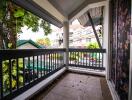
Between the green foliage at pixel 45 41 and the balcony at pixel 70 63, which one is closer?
the balcony at pixel 70 63

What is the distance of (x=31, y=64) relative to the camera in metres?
2.72

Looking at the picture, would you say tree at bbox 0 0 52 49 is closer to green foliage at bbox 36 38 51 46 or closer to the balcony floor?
the balcony floor

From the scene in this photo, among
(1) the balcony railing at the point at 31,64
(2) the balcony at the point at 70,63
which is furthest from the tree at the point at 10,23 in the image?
(1) the balcony railing at the point at 31,64

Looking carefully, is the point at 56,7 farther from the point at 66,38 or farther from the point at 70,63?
the point at 70,63

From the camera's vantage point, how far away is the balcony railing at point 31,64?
1843 mm

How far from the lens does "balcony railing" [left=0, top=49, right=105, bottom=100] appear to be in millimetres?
1843

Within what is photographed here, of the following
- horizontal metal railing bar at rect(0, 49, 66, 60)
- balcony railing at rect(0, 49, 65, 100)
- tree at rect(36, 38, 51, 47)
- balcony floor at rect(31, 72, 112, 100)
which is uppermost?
tree at rect(36, 38, 51, 47)

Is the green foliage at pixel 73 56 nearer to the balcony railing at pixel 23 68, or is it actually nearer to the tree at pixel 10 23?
the balcony railing at pixel 23 68

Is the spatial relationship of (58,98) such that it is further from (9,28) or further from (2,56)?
(9,28)

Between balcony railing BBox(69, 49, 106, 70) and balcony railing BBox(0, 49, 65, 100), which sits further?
balcony railing BBox(69, 49, 106, 70)

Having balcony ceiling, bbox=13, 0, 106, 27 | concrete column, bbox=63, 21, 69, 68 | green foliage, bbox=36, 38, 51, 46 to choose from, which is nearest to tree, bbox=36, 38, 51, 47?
green foliage, bbox=36, 38, 51, 46

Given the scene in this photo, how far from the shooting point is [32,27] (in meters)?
3.85

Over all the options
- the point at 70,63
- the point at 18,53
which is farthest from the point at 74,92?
the point at 70,63

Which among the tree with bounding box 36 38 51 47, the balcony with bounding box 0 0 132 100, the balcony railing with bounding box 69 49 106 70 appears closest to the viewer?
the balcony with bounding box 0 0 132 100
